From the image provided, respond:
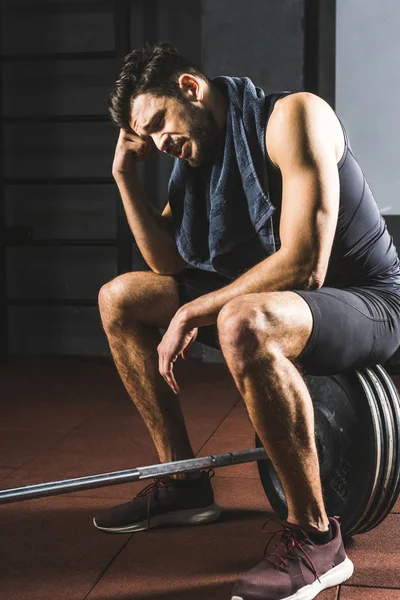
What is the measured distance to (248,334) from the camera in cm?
147

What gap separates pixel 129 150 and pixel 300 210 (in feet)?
2.02

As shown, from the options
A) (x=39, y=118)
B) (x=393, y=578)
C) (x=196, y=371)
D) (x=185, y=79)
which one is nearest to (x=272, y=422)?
(x=393, y=578)

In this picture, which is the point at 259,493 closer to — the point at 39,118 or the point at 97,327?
the point at 97,327

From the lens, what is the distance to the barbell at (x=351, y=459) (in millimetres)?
1622

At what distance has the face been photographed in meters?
1.83

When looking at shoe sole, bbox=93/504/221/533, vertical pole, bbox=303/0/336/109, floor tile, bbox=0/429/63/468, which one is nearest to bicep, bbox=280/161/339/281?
shoe sole, bbox=93/504/221/533

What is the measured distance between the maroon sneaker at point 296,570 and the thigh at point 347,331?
34 cm

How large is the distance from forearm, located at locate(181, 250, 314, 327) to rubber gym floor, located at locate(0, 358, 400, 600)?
Result: 54 cm

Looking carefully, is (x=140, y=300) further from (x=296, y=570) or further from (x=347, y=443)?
(x=296, y=570)

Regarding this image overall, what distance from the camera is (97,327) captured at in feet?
14.9

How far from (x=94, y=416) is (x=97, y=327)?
4.82 ft

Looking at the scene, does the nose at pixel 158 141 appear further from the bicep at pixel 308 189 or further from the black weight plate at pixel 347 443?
the black weight plate at pixel 347 443

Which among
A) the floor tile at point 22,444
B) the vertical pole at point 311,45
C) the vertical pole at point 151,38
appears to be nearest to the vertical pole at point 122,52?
the vertical pole at point 151,38

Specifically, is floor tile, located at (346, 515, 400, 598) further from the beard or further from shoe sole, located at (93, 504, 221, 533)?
the beard
